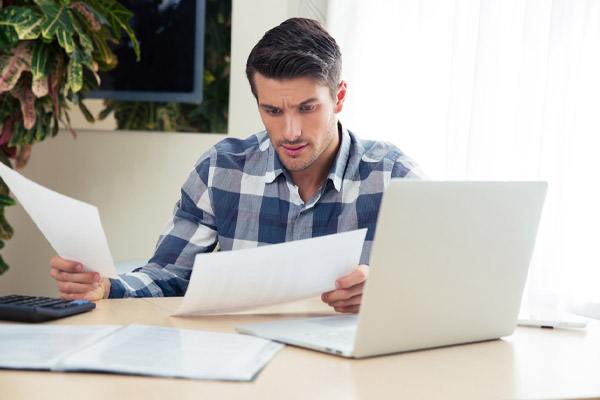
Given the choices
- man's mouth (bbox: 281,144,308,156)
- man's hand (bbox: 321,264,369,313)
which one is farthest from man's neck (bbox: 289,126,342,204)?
man's hand (bbox: 321,264,369,313)

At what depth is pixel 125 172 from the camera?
2738 mm

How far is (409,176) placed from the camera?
1573 millimetres

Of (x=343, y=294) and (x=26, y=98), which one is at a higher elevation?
(x=26, y=98)

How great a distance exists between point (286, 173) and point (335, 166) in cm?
12

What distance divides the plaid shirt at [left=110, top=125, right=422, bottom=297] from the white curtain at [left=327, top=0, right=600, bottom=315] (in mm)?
561

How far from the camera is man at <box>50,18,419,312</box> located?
1.50 m

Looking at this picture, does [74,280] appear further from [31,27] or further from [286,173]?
[31,27]

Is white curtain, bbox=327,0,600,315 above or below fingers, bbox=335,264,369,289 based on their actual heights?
above

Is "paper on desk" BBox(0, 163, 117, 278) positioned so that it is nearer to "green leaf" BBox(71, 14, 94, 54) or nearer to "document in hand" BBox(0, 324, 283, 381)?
"document in hand" BBox(0, 324, 283, 381)

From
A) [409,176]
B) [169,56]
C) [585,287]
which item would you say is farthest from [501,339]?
[169,56]

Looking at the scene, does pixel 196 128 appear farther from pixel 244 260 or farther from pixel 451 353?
pixel 451 353

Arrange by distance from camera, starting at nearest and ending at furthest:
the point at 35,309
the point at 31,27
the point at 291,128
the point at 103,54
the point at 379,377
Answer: the point at 379,377, the point at 35,309, the point at 291,128, the point at 31,27, the point at 103,54

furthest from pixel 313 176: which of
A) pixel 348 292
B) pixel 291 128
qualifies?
pixel 348 292

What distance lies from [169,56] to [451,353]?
81.7 inches
